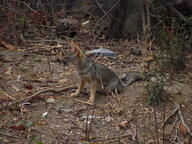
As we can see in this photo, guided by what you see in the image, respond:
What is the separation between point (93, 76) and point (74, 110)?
567 millimetres

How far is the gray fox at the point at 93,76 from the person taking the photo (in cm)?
525

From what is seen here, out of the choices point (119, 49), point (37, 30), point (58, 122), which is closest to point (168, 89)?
point (58, 122)

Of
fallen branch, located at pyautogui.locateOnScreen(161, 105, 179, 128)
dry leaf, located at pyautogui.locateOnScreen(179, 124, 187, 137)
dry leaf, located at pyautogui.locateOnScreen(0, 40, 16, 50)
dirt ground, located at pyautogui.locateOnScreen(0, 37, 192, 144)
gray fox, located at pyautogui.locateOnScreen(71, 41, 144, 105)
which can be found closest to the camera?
dirt ground, located at pyautogui.locateOnScreen(0, 37, 192, 144)

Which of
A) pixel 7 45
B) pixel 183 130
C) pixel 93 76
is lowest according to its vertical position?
pixel 183 130

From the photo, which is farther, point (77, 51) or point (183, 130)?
point (77, 51)

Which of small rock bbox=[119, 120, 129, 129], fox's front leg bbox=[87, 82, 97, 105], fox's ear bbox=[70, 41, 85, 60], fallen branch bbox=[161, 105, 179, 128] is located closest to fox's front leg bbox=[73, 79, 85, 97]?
fox's front leg bbox=[87, 82, 97, 105]

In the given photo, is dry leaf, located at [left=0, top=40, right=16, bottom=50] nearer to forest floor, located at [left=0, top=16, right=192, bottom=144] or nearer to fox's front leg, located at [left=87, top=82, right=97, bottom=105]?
forest floor, located at [left=0, top=16, right=192, bottom=144]

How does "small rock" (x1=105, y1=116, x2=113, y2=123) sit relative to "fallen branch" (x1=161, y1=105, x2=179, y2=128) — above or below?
below

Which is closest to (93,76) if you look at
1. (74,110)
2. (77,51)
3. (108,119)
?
(77,51)

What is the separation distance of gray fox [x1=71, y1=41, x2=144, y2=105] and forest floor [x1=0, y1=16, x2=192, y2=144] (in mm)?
118

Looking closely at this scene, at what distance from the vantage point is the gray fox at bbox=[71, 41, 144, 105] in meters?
5.25

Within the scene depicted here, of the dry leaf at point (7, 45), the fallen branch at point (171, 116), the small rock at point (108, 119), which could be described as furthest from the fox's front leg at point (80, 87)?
the dry leaf at point (7, 45)

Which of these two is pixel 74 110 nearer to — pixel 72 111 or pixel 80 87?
pixel 72 111

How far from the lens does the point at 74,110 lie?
5.05 metres
